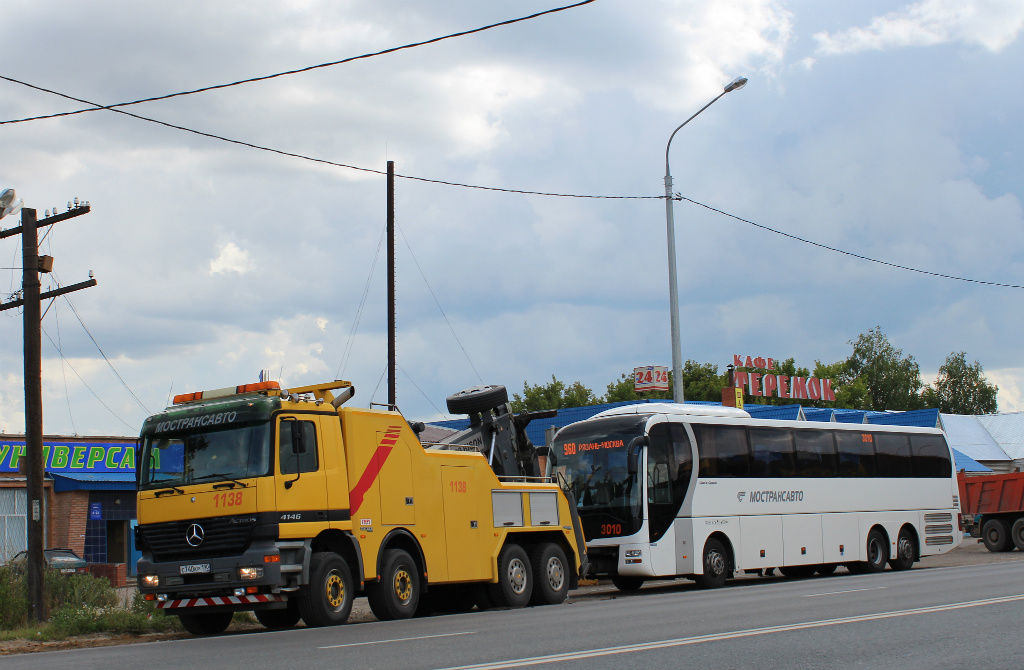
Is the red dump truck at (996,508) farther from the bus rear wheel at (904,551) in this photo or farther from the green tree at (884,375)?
the green tree at (884,375)

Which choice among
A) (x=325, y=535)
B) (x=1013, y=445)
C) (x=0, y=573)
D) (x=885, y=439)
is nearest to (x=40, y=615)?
(x=0, y=573)

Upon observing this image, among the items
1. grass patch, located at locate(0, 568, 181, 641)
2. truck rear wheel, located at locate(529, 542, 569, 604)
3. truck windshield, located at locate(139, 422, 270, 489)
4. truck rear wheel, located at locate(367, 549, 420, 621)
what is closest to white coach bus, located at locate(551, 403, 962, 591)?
truck rear wheel, located at locate(529, 542, 569, 604)

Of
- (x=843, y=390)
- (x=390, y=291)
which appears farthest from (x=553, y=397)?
(x=390, y=291)

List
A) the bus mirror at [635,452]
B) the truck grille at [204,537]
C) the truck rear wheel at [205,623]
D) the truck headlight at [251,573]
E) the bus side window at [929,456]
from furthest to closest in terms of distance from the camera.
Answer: the bus side window at [929,456]
the bus mirror at [635,452]
the truck rear wheel at [205,623]
the truck grille at [204,537]
the truck headlight at [251,573]

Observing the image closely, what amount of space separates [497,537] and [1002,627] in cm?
826

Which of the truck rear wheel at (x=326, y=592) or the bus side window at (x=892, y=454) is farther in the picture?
the bus side window at (x=892, y=454)

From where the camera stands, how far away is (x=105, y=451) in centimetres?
3684

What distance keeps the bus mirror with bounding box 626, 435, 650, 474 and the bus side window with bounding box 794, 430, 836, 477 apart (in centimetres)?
474

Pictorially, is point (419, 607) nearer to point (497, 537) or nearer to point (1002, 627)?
point (497, 537)

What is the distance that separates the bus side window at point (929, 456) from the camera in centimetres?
2625

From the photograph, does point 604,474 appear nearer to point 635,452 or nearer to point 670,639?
point 635,452

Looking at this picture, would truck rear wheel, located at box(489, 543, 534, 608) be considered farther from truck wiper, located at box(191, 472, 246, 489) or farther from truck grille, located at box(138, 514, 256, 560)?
truck wiper, located at box(191, 472, 246, 489)

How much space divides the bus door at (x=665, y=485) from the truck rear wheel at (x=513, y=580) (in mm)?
3010

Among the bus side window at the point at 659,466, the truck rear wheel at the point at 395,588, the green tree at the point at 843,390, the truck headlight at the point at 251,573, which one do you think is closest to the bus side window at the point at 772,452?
the bus side window at the point at 659,466
